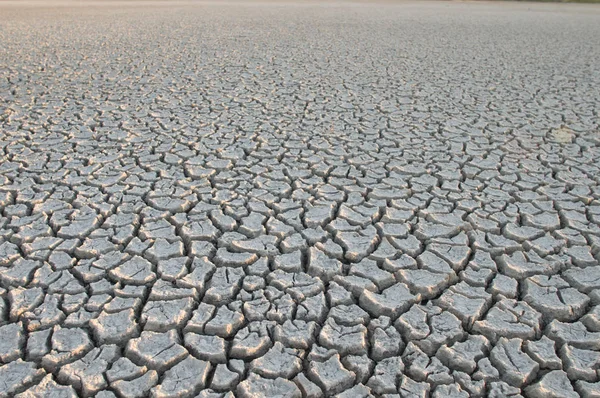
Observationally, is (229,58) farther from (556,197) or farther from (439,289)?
(439,289)

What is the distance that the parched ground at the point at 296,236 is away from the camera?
1.63m

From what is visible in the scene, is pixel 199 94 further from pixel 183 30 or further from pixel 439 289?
pixel 183 30

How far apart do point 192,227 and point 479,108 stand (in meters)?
2.91

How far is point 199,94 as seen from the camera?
4.60 metres

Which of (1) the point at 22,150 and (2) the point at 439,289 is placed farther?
(1) the point at 22,150

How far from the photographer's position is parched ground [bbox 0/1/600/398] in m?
1.63

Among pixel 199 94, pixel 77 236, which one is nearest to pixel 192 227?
pixel 77 236

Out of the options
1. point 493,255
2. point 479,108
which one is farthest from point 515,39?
point 493,255

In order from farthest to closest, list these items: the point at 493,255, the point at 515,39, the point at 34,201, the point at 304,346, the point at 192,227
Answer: the point at 515,39 → the point at 34,201 → the point at 192,227 → the point at 493,255 → the point at 304,346

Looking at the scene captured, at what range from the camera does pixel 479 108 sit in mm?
4332

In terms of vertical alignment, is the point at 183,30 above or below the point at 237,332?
above

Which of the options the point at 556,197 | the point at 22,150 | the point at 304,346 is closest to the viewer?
the point at 304,346

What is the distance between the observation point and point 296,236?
2348mm

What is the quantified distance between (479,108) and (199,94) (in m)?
2.40
